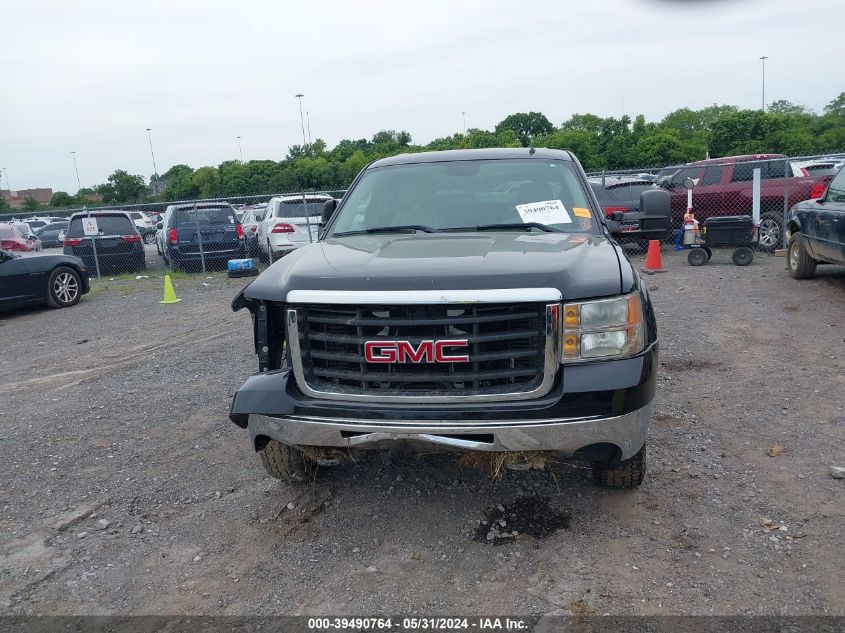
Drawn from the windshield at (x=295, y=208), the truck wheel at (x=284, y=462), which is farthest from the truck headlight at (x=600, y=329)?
the windshield at (x=295, y=208)

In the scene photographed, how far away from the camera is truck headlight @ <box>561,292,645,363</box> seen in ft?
10.0

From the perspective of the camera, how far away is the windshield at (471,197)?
14.1 ft

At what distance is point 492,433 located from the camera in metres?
3.02

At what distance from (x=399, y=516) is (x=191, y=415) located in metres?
2.46

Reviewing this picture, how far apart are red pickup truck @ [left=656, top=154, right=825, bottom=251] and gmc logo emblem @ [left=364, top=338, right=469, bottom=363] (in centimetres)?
1219

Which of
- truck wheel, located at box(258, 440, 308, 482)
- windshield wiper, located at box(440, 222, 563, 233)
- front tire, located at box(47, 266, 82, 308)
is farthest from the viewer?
front tire, located at box(47, 266, 82, 308)

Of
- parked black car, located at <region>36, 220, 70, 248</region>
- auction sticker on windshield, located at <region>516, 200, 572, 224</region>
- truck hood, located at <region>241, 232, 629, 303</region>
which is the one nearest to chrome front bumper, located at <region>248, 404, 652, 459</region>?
truck hood, located at <region>241, 232, 629, 303</region>

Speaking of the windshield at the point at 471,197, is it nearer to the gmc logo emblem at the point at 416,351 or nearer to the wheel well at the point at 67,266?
the gmc logo emblem at the point at 416,351

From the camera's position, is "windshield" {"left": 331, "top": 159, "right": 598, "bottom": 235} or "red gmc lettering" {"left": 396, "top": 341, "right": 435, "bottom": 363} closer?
"red gmc lettering" {"left": 396, "top": 341, "right": 435, "bottom": 363}

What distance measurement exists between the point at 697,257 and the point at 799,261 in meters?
2.70

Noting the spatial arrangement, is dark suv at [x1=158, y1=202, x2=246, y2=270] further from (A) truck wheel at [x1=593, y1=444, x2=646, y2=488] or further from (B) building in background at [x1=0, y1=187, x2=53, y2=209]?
(B) building in background at [x1=0, y1=187, x2=53, y2=209]

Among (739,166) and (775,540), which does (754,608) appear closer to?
(775,540)

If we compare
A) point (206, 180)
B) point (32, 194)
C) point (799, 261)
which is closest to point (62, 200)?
point (206, 180)

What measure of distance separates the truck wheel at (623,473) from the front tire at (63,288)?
10.7m
